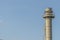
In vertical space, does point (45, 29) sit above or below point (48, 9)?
below

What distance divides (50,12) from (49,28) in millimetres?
6342

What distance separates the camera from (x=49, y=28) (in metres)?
83.7

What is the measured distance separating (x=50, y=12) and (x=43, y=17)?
3.11 m

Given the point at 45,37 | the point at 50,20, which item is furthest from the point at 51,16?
the point at 45,37

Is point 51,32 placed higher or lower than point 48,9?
lower

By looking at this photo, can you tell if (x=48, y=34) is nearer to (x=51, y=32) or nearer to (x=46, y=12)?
(x=51, y=32)

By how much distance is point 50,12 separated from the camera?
86.6m

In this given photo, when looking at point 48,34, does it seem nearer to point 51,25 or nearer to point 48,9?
point 51,25

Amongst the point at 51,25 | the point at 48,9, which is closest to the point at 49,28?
the point at 51,25

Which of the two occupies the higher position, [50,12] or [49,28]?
[50,12]

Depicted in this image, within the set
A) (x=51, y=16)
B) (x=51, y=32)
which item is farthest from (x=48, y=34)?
(x=51, y=16)

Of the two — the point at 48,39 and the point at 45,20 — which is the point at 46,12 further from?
the point at 48,39

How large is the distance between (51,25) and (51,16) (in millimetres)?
3323

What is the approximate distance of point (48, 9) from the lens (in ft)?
284
